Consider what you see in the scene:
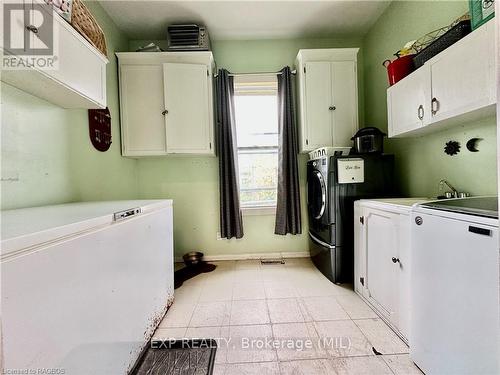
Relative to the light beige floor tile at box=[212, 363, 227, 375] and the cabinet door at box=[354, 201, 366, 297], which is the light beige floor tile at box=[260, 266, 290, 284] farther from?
the light beige floor tile at box=[212, 363, 227, 375]

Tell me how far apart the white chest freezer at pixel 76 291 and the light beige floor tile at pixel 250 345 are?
0.53m

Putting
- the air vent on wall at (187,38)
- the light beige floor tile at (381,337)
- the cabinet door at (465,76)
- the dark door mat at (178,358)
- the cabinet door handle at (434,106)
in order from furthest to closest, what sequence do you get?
the air vent on wall at (187,38) < the cabinet door handle at (434,106) < the light beige floor tile at (381,337) < the dark door mat at (178,358) < the cabinet door at (465,76)

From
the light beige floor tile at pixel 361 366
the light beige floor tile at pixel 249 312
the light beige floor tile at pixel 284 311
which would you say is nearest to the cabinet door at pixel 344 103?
the light beige floor tile at pixel 284 311

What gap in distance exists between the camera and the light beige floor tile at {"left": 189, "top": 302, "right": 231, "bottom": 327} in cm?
163

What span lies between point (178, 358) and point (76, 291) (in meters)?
0.85

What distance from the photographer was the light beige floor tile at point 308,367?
1.21 metres

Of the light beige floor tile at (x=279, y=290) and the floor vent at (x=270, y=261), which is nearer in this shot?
the light beige floor tile at (x=279, y=290)

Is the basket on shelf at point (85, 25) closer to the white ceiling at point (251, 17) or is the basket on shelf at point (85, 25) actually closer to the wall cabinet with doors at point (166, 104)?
the wall cabinet with doors at point (166, 104)

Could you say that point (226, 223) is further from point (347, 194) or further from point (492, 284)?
point (492, 284)

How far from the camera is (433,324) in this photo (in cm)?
109

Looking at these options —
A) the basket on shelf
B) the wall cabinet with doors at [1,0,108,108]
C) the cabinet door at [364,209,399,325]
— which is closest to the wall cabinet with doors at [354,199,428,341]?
the cabinet door at [364,209,399,325]

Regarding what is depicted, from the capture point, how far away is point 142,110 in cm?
253

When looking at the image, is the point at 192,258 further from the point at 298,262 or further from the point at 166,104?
the point at 166,104

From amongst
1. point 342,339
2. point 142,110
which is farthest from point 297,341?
point 142,110
